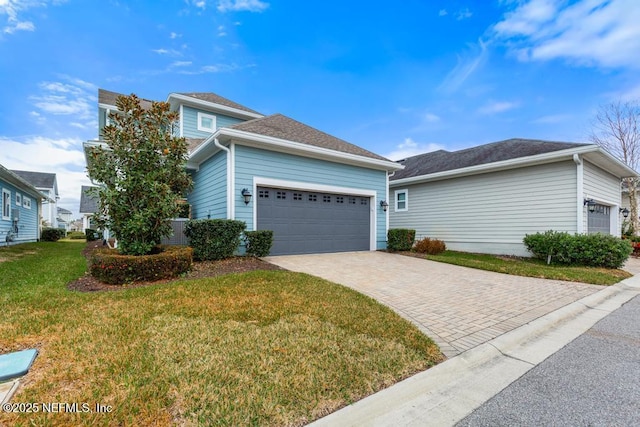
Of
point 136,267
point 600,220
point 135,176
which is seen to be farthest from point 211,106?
point 600,220

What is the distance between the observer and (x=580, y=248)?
848 cm

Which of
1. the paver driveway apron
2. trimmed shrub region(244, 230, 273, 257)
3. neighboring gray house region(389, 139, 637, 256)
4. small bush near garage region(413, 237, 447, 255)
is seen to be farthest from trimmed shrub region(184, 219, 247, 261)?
neighboring gray house region(389, 139, 637, 256)

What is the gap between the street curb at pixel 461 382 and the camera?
192 cm

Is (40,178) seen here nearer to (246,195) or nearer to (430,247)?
(246,195)

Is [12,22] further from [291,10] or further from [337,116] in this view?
[337,116]

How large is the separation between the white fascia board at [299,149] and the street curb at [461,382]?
23.5 ft

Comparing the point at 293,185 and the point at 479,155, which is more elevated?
the point at 479,155

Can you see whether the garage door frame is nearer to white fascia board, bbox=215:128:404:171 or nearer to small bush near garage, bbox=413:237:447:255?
white fascia board, bbox=215:128:404:171

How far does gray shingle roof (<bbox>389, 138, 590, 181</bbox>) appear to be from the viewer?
34.0 ft

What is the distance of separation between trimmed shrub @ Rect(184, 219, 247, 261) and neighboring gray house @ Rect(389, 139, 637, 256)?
31.0 ft

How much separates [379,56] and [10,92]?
1447cm

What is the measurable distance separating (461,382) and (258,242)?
250 inches

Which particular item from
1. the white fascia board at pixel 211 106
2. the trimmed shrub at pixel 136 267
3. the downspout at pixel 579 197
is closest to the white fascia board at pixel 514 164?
the downspout at pixel 579 197

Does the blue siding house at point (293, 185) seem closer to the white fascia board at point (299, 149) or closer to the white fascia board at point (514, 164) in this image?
the white fascia board at point (299, 149)
